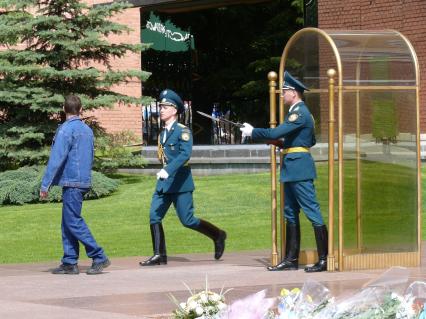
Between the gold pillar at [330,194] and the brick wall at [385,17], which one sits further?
the brick wall at [385,17]

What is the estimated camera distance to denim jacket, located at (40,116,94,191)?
11.1 meters

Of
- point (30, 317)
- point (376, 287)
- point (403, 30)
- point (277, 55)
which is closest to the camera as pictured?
point (376, 287)

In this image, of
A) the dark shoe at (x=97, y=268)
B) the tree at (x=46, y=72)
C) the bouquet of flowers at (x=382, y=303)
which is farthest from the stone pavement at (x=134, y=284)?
the tree at (x=46, y=72)

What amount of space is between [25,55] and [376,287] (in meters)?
18.3

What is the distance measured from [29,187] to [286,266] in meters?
11.1

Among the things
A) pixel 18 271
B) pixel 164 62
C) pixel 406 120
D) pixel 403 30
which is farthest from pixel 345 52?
pixel 164 62

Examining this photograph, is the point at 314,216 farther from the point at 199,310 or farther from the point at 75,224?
the point at 199,310

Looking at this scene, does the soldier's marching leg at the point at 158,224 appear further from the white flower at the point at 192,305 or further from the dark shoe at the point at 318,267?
the white flower at the point at 192,305

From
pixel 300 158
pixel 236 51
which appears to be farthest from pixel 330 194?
pixel 236 51

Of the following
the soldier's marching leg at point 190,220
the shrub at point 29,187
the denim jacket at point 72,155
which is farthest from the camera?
the shrub at point 29,187

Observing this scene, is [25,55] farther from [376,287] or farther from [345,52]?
[376,287]

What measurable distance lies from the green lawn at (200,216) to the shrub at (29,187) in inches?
10.1

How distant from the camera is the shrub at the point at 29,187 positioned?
21703 millimetres

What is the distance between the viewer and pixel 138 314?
26.9 feet
